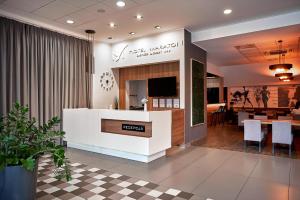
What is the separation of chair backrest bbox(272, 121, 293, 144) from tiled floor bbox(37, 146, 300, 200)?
624 millimetres

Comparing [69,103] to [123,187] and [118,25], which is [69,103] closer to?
[118,25]

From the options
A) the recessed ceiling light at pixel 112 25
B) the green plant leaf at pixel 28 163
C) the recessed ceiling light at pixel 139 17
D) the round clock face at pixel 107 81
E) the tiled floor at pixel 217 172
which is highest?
the recessed ceiling light at pixel 112 25

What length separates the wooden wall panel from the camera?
21.4 ft

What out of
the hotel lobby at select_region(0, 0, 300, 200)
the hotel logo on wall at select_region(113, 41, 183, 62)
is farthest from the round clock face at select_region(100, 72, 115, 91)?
the hotel logo on wall at select_region(113, 41, 183, 62)

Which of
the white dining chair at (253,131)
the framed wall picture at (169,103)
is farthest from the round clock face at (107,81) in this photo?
the white dining chair at (253,131)

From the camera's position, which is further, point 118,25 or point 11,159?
point 118,25

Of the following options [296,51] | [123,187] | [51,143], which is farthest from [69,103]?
[296,51]

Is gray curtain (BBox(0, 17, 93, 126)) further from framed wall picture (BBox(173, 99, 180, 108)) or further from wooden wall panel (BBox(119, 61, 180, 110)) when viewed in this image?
framed wall picture (BBox(173, 99, 180, 108))

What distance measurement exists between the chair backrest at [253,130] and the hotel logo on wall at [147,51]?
2913 mm

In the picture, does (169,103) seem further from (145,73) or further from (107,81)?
(107,81)

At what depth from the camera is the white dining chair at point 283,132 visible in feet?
16.9

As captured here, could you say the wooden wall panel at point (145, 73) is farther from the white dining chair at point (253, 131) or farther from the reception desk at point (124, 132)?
the white dining chair at point (253, 131)

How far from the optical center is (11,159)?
1.99 meters

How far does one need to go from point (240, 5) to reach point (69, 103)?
5.10m
